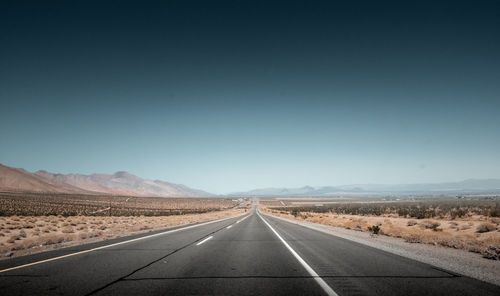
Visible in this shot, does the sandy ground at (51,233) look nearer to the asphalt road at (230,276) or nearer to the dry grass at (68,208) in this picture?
the dry grass at (68,208)

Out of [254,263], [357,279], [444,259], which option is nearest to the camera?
[357,279]

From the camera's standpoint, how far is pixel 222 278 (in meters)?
5.67

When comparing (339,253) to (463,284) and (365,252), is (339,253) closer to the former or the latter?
(365,252)

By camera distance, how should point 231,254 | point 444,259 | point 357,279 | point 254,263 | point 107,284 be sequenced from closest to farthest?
point 107,284 → point 357,279 → point 254,263 → point 444,259 → point 231,254

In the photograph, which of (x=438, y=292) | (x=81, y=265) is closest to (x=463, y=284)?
(x=438, y=292)

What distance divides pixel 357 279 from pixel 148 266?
492 centimetres

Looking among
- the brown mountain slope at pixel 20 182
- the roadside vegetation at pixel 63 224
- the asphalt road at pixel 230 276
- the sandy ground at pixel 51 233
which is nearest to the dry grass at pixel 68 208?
the roadside vegetation at pixel 63 224

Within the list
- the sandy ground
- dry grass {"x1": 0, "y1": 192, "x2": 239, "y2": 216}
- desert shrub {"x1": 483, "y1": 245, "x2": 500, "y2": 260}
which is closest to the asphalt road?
desert shrub {"x1": 483, "y1": 245, "x2": 500, "y2": 260}

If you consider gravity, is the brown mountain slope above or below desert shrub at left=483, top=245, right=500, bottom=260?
above

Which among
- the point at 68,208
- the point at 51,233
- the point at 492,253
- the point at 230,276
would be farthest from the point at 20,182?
the point at 492,253

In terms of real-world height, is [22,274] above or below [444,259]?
above

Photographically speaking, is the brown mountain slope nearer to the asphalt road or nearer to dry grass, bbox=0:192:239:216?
dry grass, bbox=0:192:239:216

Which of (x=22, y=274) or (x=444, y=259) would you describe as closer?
(x=22, y=274)

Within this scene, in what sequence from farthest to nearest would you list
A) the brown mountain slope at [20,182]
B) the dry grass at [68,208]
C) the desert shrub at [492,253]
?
the brown mountain slope at [20,182]
the dry grass at [68,208]
the desert shrub at [492,253]
